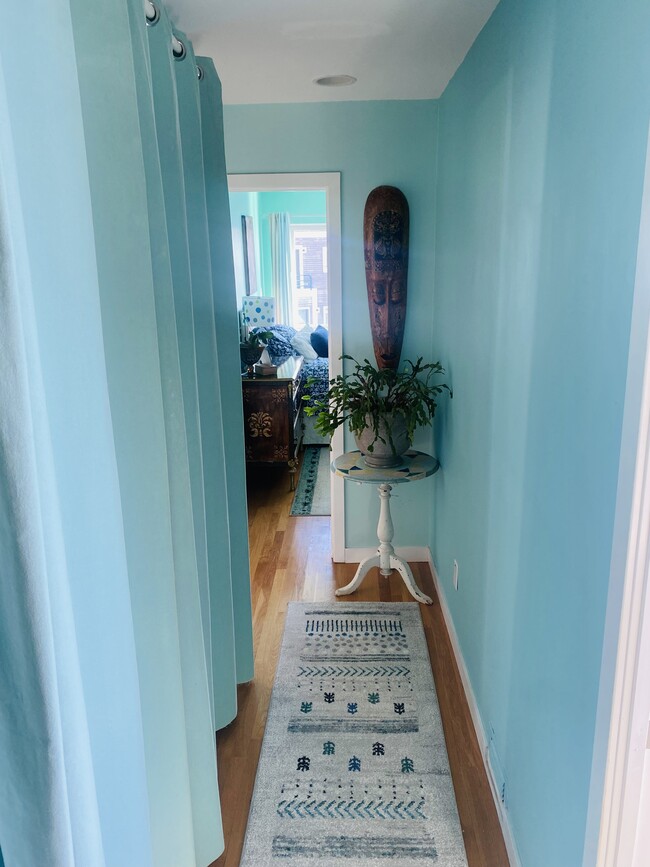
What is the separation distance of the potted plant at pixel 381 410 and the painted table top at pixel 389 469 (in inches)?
A: 2.0

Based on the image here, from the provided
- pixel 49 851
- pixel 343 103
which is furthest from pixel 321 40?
pixel 49 851

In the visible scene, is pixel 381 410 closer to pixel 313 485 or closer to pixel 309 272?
pixel 313 485

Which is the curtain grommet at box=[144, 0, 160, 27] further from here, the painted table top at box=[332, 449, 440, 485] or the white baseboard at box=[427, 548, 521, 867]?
the white baseboard at box=[427, 548, 521, 867]

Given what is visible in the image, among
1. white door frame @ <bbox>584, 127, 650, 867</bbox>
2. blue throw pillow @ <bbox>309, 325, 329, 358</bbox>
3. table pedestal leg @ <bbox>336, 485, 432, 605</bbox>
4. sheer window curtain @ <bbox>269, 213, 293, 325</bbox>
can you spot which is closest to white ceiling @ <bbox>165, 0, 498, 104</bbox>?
white door frame @ <bbox>584, 127, 650, 867</bbox>

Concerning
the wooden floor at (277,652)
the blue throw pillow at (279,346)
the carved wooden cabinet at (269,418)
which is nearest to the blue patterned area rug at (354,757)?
the wooden floor at (277,652)

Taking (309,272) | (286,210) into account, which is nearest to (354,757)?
(309,272)

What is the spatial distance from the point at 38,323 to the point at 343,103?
7.87ft

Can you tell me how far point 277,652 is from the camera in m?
2.69

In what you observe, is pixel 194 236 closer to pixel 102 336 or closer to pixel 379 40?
pixel 102 336

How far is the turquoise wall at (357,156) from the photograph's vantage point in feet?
9.64

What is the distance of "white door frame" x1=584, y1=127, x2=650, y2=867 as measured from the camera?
3.06 feet

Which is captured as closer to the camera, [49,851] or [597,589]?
[49,851]

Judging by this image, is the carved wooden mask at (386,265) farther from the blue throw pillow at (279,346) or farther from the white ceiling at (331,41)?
the blue throw pillow at (279,346)

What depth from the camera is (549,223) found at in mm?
1378
